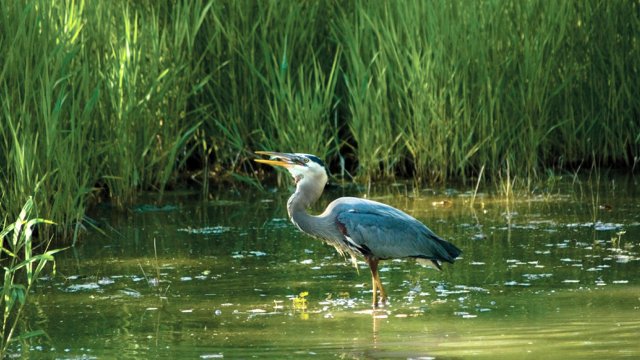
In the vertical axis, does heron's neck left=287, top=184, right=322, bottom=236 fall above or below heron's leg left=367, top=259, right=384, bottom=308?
above

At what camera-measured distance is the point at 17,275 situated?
7984mm

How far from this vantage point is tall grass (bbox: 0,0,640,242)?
10.3 metres

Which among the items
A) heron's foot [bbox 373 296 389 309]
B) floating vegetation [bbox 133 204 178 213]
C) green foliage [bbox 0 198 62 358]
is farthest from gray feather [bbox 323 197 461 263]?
floating vegetation [bbox 133 204 178 213]

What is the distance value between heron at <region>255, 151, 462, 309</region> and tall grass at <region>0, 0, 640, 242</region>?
207cm

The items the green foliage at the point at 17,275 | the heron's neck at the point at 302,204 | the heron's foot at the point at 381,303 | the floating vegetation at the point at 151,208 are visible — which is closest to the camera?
the green foliage at the point at 17,275

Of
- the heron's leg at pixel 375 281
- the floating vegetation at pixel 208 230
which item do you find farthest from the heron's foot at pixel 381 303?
the floating vegetation at pixel 208 230

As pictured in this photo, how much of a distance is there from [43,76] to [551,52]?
4.65 meters

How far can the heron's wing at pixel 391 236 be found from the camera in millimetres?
7375

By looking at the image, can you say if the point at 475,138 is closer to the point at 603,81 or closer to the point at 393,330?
the point at 603,81

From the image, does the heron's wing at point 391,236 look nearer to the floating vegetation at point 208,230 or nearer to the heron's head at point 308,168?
the heron's head at point 308,168

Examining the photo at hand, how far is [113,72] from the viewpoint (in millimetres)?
10164

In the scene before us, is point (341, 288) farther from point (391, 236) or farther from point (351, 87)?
point (351, 87)

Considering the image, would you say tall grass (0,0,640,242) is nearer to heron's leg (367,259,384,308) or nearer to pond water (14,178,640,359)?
pond water (14,178,640,359)

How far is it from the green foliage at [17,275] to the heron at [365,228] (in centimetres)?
158
